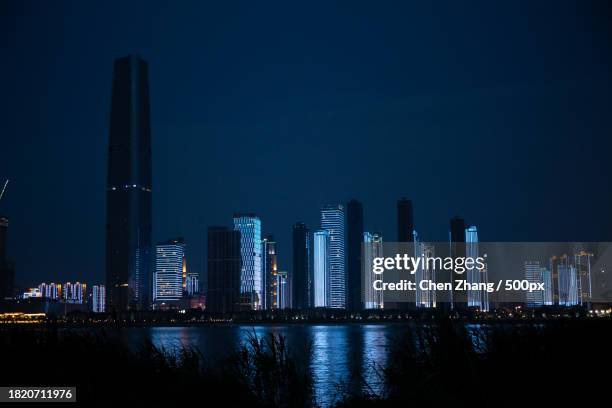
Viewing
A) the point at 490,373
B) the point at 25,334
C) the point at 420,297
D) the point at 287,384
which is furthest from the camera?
the point at 420,297

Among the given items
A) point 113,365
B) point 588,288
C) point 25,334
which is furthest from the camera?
point 588,288

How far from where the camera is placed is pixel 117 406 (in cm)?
1510

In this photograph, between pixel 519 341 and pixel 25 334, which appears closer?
pixel 519 341

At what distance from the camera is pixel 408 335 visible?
16.5 meters

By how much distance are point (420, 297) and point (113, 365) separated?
566 feet

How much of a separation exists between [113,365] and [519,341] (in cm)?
934

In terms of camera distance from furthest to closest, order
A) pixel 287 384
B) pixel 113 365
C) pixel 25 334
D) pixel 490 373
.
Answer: pixel 25 334
pixel 113 365
pixel 287 384
pixel 490 373

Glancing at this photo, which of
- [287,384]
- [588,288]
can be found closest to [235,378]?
[287,384]

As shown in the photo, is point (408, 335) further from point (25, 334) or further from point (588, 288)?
point (588, 288)

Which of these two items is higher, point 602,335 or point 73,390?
point 602,335

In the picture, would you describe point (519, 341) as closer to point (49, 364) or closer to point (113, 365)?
point (113, 365)

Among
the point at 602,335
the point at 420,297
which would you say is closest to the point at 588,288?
the point at 420,297

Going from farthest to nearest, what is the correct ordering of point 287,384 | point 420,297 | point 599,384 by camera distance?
1. point 420,297
2. point 287,384
3. point 599,384

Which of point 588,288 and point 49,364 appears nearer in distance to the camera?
point 49,364
